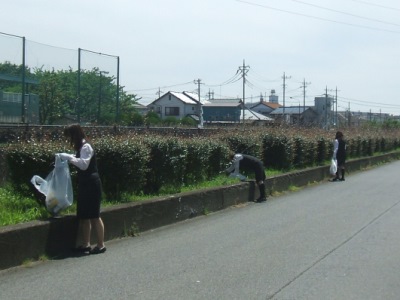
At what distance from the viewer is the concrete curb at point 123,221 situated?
7.01 metres

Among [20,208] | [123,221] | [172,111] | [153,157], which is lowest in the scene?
[123,221]

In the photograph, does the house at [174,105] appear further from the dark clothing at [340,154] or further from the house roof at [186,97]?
the dark clothing at [340,154]

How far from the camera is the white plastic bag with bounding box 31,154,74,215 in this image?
780 centimetres

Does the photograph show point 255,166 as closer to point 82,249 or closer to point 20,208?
point 82,249

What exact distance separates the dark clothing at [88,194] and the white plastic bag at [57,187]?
206 millimetres

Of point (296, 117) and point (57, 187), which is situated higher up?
point (296, 117)

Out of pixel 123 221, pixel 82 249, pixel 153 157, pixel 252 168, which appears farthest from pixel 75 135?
pixel 252 168

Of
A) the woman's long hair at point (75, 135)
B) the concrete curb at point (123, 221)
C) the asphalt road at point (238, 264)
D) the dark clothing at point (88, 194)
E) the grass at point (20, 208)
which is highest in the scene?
the woman's long hair at point (75, 135)

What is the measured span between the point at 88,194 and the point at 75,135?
34.0 inches

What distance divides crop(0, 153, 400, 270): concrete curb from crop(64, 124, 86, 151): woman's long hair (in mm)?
1071

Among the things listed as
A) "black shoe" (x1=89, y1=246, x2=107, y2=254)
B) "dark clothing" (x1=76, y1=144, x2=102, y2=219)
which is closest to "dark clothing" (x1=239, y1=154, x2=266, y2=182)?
"black shoe" (x1=89, y1=246, x2=107, y2=254)

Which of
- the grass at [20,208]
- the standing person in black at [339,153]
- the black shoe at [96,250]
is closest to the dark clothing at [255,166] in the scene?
the grass at [20,208]

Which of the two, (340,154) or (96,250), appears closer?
(96,250)

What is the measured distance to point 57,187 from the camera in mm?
7816
